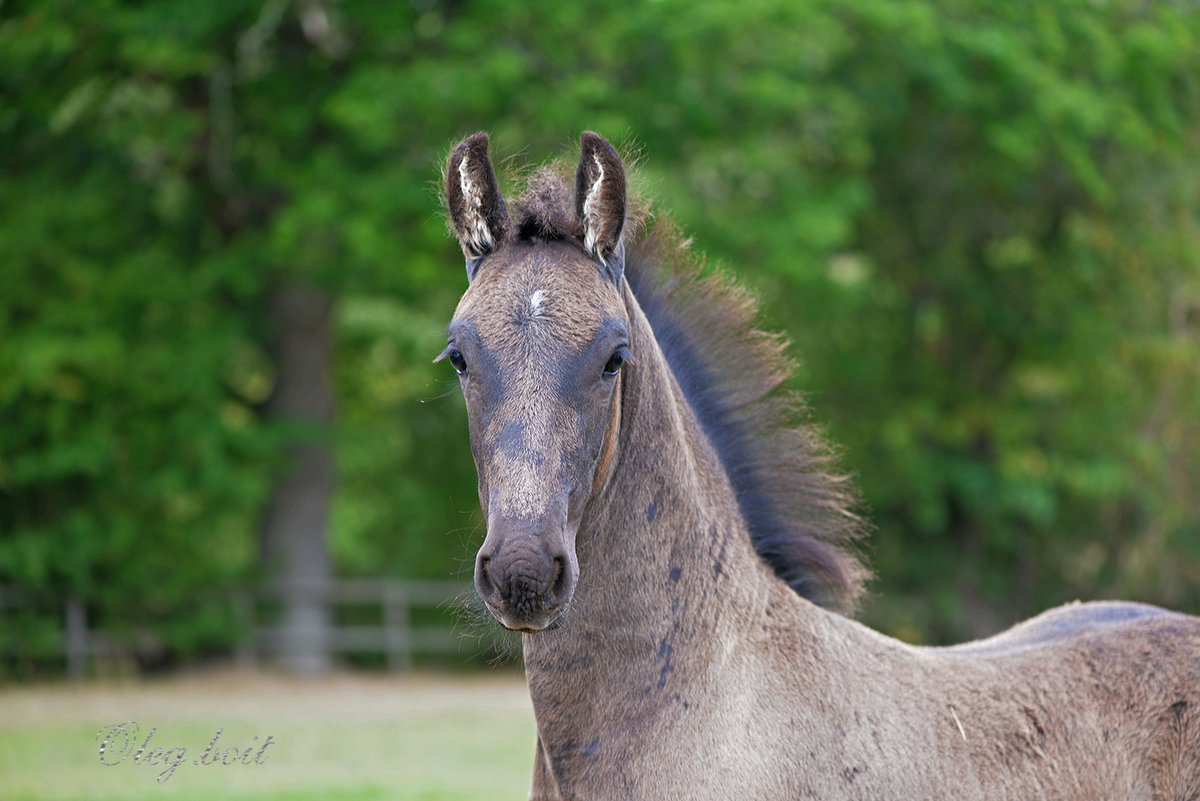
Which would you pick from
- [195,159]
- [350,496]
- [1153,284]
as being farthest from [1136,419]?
[195,159]

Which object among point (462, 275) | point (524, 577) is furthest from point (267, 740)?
point (462, 275)

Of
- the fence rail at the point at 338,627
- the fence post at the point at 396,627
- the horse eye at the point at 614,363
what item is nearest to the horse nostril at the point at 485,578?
the horse eye at the point at 614,363

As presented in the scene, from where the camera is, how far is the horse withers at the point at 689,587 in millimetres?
3156

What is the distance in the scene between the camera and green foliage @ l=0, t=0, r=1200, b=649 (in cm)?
1606

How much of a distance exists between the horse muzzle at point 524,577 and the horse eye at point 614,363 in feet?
1.77

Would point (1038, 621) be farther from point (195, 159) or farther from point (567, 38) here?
point (195, 159)

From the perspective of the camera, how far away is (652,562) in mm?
3439

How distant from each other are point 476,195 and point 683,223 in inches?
448

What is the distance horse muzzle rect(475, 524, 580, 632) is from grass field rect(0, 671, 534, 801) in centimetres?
321

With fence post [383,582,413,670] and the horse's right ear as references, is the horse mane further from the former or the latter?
fence post [383,582,413,670]

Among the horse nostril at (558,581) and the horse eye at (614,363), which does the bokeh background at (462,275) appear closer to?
the horse eye at (614,363)

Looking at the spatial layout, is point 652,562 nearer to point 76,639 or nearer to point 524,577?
point 524,577

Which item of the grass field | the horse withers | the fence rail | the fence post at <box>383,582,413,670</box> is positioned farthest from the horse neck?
the fence post at <box>383,582,413,670</box>

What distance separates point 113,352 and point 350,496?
761 centimetres
